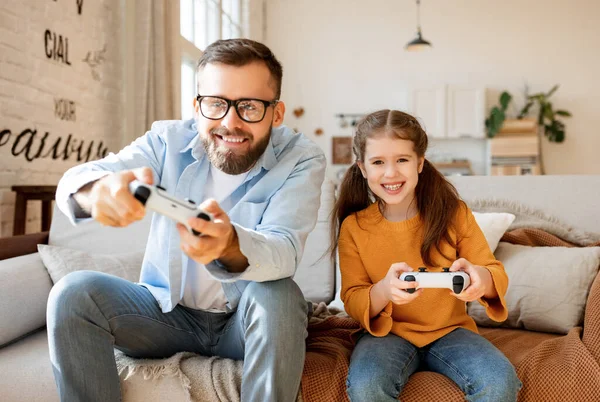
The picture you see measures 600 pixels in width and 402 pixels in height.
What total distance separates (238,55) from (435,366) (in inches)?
32.8

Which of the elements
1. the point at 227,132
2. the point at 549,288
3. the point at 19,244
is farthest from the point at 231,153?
the point at 549,288

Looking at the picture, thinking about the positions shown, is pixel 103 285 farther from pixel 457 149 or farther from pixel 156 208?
pixel 457 149

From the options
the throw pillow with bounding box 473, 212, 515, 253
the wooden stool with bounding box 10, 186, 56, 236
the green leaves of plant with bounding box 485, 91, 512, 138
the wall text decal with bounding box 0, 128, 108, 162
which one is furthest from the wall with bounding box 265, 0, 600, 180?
the throw pillow with bounding box 473, 212, 515, 253

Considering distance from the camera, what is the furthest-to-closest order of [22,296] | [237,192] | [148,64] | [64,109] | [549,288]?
[148,64] < [64,109] < [549,288] < [22,296] < [237,192]

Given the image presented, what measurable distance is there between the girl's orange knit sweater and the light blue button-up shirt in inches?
8.3

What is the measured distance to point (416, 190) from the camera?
151 cm

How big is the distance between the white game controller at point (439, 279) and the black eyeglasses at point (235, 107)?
478 mm

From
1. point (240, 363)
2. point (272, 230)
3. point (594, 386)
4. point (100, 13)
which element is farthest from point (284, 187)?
point (100, 13)

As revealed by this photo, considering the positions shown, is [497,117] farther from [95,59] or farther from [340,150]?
[95,59]

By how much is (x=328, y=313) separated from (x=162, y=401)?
0.58m

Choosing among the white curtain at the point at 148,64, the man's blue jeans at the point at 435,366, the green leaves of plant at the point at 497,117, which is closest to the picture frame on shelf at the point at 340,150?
the green leaves of plant at the point at 497,117

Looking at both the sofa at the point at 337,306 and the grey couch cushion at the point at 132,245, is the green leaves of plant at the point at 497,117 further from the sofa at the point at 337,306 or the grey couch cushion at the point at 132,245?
the grey couch cushion at the point at 132,245

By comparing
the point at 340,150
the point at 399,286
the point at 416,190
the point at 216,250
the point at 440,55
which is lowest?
the point at 399,286

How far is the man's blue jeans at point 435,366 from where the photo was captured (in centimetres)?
114
